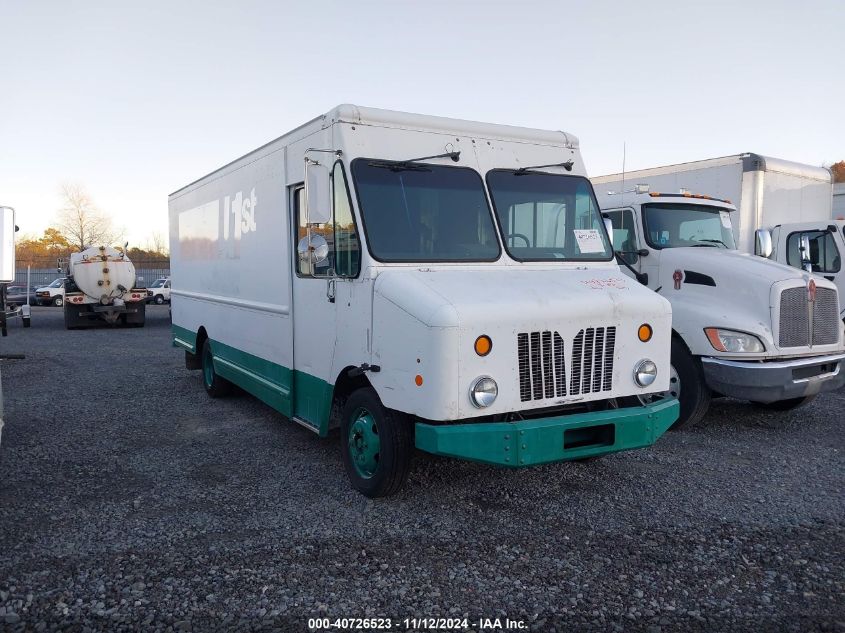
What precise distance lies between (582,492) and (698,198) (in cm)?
459

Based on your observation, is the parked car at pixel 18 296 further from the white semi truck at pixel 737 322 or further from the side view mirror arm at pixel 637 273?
the white semi truck at pixel 737 322

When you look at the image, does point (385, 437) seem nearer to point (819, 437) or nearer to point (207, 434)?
point (207, 434)

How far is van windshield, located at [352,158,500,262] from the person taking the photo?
16.1 feet

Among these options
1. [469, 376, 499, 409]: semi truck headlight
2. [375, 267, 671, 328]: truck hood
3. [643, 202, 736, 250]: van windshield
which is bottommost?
[469, 376, 499, 409]: semi truck headlight

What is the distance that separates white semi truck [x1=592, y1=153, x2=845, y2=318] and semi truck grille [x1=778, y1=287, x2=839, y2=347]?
256 cm

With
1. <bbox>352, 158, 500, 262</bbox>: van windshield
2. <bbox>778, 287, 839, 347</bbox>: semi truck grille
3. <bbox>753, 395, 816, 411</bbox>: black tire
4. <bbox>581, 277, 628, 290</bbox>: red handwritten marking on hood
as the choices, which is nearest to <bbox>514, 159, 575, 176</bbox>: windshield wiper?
<bbox>352, 158, 500, 262</bbox>: van windshield

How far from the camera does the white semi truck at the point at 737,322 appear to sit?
6.79 m

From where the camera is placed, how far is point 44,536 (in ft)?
14.5

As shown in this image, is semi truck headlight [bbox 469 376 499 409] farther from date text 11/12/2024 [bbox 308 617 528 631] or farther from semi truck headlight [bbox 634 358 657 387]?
date text 11/12/2024 [bbox 308 617 528 631]

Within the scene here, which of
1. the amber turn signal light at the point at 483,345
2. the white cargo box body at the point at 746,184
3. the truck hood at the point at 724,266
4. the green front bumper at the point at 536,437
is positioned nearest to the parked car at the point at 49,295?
the white cargo box body at the point at 746,184

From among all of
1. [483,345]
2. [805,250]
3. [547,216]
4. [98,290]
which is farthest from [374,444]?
[98,290]

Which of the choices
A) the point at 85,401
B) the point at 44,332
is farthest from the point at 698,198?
the point at 44,332

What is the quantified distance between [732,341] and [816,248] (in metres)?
4.58

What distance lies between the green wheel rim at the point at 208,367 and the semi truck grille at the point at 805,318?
21.8 ft
